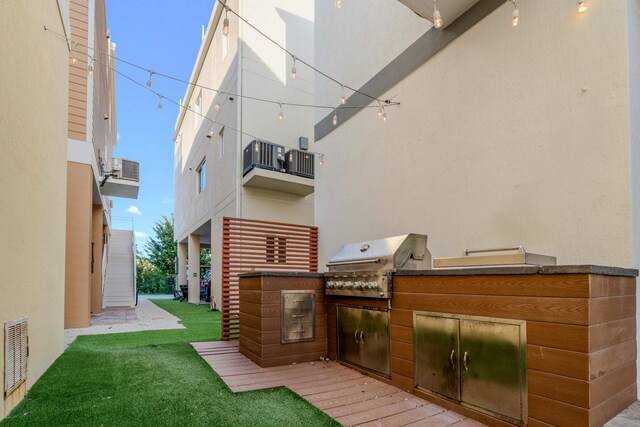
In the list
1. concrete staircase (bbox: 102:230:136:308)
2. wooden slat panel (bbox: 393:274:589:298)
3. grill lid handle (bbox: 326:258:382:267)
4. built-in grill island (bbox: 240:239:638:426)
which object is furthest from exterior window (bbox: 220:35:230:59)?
wooden slat panel (bbox: 393:274:589:298)

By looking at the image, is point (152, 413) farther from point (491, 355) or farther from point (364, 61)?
point (364, 61)

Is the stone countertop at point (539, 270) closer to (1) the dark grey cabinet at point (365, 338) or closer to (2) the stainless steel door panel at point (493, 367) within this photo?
(2) the stainless steel door panel at point (493, 367)

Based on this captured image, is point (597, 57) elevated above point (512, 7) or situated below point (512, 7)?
below

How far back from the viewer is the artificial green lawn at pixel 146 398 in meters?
2.70

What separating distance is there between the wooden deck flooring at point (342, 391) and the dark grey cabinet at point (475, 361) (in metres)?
0.19

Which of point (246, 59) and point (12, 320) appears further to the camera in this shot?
point (246, 59)

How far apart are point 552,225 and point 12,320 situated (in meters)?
4.47

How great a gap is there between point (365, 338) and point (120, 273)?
12358mm

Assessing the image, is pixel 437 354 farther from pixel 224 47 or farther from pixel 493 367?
pixel 224 47

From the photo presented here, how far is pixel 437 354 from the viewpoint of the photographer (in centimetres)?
305

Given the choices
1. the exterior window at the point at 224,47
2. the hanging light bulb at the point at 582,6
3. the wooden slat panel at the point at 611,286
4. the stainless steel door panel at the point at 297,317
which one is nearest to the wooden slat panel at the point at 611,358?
the wooden slat panel at the point at 611,286

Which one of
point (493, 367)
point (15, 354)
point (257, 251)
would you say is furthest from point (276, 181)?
point (493, 367)

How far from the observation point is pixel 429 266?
14.2ft

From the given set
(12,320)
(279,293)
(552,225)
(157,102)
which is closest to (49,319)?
(12,320)
